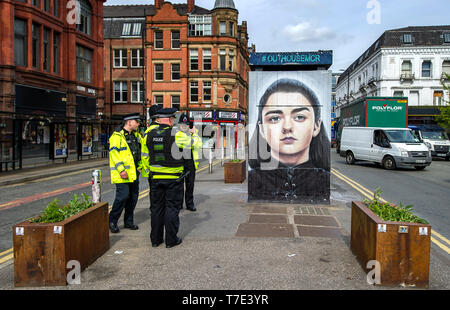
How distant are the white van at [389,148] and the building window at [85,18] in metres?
22.3

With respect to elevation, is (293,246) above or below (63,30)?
below

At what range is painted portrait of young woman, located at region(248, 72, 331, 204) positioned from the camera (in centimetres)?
859

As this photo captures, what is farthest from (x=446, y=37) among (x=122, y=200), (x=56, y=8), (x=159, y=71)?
(x=122, y=200)

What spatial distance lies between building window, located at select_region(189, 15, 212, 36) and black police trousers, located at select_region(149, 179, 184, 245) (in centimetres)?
4091

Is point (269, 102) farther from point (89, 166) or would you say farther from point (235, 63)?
point (235, 63)

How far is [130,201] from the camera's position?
6.52 m

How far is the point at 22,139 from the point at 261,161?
43.0ft

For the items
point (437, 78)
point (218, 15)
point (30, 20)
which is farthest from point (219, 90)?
point (437, 78)

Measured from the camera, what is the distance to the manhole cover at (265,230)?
6070 millimetres

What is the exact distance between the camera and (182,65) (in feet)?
143

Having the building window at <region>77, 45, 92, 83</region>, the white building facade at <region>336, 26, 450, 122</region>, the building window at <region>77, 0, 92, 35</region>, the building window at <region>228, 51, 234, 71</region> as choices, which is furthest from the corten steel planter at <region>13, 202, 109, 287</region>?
the white building facade at <region>336, 26, 450, 122</region>

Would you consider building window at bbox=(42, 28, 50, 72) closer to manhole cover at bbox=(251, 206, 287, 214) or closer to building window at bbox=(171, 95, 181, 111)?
building window at bbox=(171, 95, 181, 111)

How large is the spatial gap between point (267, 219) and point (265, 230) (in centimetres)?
82

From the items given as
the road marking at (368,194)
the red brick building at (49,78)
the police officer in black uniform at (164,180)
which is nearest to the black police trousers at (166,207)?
the police officer in black uniform at (164,180)
